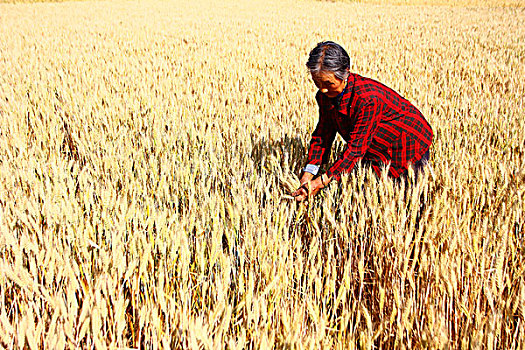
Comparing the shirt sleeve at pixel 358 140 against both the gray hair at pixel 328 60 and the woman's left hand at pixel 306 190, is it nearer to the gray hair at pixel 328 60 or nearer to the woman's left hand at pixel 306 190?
the woman's left hand at pixel 306 190

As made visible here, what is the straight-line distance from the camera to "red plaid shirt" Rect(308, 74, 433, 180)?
1.80 m

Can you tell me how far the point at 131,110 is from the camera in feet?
11.2

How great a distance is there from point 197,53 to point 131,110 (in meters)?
3.44

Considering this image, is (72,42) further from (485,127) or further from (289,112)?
(485,127)

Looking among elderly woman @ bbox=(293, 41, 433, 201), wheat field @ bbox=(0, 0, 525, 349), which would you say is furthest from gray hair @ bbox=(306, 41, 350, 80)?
wheat field @ bbox=(0, 0, 525, 349)

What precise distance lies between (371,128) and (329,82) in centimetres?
30

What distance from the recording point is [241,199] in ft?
5.48

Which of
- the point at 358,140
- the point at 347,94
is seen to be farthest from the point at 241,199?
the point at 347,94

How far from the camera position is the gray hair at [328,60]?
1.62m

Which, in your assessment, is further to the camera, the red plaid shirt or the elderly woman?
the red plaid shirt

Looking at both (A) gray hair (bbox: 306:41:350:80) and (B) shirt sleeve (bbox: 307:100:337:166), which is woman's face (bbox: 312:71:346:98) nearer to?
(A) gray hair (bbox: 306:41:350:80)

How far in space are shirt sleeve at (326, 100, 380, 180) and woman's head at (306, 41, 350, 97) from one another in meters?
0.20

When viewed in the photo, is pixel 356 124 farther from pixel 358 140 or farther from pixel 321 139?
pixel 321 139

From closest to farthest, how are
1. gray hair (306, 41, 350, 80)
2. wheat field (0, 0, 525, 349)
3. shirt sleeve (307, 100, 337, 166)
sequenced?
1. wheat field (0, 0, 525, 349)
2. gray hair (306, 41, 350, 80)
3. shirt sleeve (307, 100, 337, 166)
